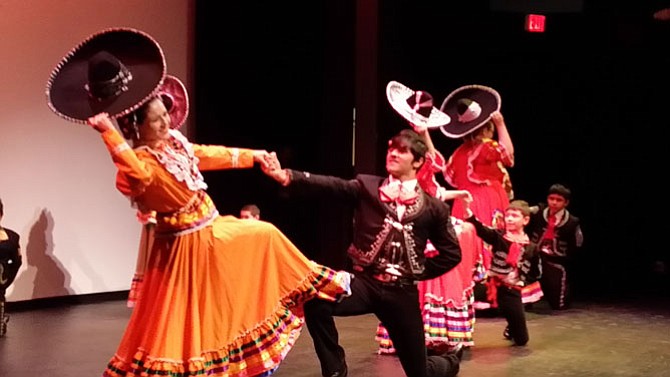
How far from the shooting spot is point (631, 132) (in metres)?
9.09

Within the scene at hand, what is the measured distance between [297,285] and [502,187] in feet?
9.30

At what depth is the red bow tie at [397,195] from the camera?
4.48 meters

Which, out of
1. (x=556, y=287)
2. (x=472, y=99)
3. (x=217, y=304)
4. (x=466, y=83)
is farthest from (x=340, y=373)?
(x=466, y=83)

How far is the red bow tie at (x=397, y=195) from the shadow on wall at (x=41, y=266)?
372 centimetres

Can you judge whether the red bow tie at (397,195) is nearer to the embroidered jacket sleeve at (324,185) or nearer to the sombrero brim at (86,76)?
the embroidered jacket sleeve at (324,185)

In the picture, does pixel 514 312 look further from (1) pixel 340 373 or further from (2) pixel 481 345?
(1) pixel 340 373

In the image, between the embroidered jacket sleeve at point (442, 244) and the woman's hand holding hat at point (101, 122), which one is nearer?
the woman's hand holding hat at point (101, 122)

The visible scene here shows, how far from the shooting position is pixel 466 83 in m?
8.60

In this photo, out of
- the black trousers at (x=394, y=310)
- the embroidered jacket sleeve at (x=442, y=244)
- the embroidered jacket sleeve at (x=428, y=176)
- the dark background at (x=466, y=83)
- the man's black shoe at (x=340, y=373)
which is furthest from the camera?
the dark background at (x=466, y=83)

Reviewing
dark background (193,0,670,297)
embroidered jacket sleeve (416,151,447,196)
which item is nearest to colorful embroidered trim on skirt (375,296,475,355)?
embroidered jacket sleeve (416,151,447,196)

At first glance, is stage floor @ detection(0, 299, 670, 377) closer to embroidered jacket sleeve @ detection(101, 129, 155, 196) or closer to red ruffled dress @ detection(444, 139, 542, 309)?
red ruffled dress @ detection(444, 139, 542, 309)

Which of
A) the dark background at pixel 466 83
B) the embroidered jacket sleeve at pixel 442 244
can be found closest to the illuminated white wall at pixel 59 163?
the dark background at pixel 466 83

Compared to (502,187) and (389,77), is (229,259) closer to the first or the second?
(502,187)

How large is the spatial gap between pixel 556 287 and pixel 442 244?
3.25 metres
